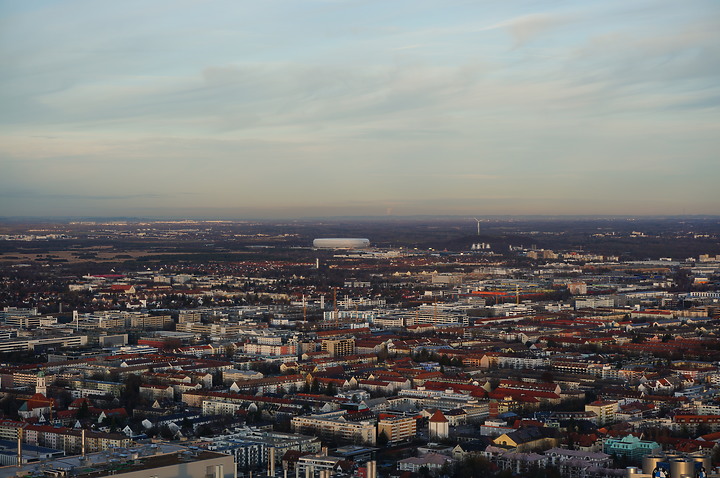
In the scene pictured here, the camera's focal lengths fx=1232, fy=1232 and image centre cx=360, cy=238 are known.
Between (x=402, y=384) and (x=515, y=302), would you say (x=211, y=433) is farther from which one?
(x=515, y=302)

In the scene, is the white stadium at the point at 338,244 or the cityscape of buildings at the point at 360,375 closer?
the cityscape of buildings at the point at 360,375

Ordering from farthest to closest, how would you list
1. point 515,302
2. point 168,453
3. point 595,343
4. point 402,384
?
point 515,302, point 595,343, point 402,384, point 168,453

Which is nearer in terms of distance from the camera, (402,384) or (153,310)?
(402,384)

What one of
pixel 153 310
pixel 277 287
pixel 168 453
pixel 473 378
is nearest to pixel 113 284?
pixel 277 287

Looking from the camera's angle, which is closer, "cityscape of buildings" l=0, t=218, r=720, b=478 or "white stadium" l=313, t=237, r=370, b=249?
"cityscape of buildings" l=0, t=218, r=720, b=478

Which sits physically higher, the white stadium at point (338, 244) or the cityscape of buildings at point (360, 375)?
the white stadium at point (338, 244)

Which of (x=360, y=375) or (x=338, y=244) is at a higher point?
(x=338, y=244)

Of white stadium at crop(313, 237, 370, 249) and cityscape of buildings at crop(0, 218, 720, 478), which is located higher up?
white stadium at crop(313, 237, 370, 249)

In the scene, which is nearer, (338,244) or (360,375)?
(360,375)

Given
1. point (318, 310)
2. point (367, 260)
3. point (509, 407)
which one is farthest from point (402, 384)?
point (367, 260)

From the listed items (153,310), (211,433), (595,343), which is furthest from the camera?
(153,310)
